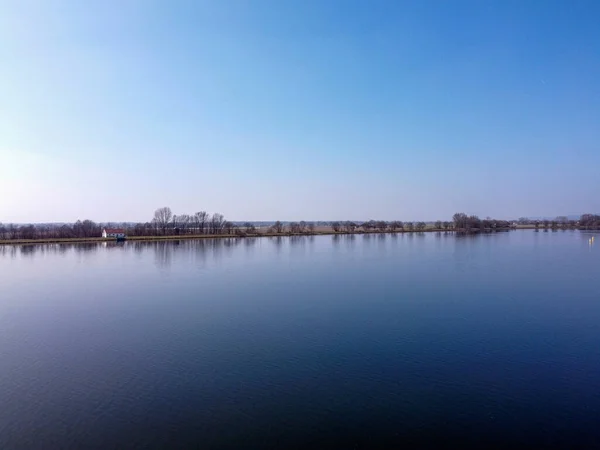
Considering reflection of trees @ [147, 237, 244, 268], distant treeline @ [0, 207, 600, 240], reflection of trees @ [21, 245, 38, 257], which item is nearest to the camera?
reflection of trees @ [147, 237, 244, 268]

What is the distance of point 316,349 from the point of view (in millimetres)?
7836

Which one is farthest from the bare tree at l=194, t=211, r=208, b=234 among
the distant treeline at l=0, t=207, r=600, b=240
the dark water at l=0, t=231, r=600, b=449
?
the dark water at l=0, t=231, r=600, b=449

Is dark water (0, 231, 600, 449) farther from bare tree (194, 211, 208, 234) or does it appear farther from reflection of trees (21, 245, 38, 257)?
bare tree (194, 211, 208, 234)

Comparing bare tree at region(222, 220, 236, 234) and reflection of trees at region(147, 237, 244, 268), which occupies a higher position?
bare tree at region(222, 220, 236, 234)

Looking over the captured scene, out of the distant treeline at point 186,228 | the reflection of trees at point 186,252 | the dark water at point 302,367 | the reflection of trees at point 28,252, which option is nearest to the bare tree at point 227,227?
the distant treeline at point 186,228

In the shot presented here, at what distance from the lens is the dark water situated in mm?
4926

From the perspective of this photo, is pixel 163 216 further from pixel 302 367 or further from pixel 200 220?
pixel 302 367

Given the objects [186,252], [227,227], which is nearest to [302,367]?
[186,252]

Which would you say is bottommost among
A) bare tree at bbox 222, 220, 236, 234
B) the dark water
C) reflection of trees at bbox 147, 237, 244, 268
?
the dark water

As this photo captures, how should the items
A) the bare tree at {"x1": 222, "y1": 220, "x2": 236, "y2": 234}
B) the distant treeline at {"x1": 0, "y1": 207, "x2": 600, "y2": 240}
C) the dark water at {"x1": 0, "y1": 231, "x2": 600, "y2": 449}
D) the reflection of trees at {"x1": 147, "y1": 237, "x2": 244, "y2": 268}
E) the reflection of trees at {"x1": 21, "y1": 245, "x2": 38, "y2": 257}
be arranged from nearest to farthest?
1. the dark water at {"x1": 0, "y1": 231, "x2": 600, "y2": 449}
2. the reflection of trees at {"x1": 147, "y1": 237, "x2": 244, "y2": 268}
3. the reflection of trees at {"x1": 21, "y1": 245, "x2": 38, "y2": 257}
4. the distant treeline at {"x1": 0, "y1": 207, "x2": 600, "y2": 240}
5. the bare tree at {"x1": 222, "y1": 220, "x2": 236, "y2": 234}

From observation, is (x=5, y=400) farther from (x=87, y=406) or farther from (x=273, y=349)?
(x=273, y=349)

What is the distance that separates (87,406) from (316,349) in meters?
3.84

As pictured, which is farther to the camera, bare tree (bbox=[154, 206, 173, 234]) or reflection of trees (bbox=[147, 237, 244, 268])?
bare tree (bbox=[154, 206, 173, 234])

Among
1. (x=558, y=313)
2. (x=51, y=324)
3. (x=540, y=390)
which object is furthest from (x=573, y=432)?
(x=51, y=324)
